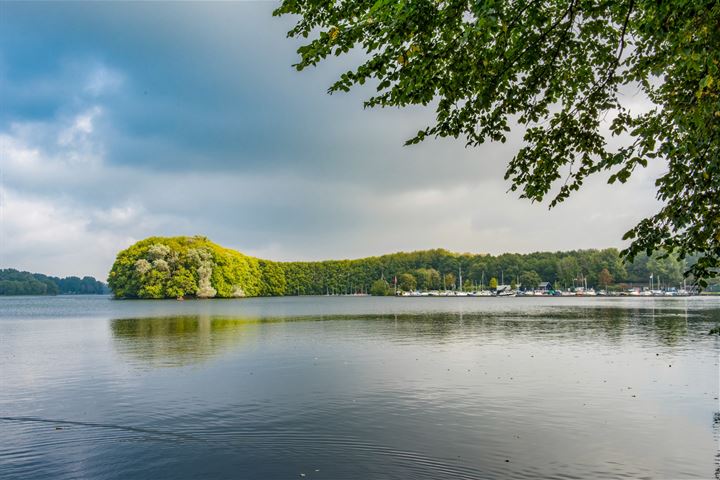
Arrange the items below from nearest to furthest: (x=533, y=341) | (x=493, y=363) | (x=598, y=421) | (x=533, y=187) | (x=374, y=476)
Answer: (x=374, y=476) < (x=533, y=187) < (x=598, y=421) < (x=493, y=363) < (x=533, y=341)

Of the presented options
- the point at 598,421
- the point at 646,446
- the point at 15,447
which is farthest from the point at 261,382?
the point at 646,446

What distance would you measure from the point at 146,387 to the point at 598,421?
49.1 feet

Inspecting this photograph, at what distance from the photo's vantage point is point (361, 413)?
14.9 metres

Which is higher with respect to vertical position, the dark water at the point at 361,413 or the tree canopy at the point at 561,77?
the tree canopy at the point at 561,77

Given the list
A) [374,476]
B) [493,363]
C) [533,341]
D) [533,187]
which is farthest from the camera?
[533,341]

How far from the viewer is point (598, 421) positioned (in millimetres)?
14094

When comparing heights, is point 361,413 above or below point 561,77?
below

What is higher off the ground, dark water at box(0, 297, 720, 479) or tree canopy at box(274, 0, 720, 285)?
tree canopy at box(274, 0, 720, 285)

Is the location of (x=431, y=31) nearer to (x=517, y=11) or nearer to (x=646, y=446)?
(x=517, y=11)

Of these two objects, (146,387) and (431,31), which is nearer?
(431,31)

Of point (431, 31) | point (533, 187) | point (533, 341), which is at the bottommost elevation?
point (533, 341)

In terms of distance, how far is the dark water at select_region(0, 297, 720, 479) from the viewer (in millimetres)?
10906

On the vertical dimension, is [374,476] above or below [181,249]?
below

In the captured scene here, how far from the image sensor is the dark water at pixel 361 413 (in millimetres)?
10906
